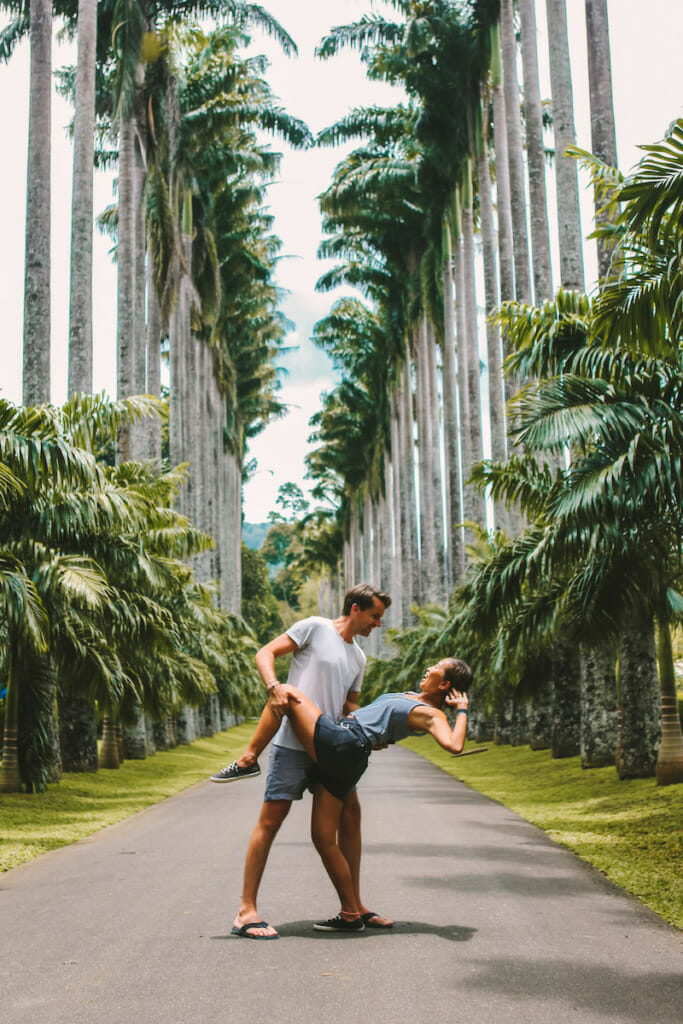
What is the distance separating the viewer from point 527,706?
83.4ft

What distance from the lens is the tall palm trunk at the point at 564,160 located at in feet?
59.2

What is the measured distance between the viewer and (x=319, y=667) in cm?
580

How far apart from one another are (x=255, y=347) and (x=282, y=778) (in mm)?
54024

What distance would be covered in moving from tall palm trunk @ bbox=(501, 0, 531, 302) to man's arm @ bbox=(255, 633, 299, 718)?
21.7 meters

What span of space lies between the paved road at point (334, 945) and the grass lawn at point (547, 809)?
1.37ft

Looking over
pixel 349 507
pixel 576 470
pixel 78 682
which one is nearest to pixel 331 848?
pixel 576 470

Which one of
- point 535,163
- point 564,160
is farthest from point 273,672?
point 535,163

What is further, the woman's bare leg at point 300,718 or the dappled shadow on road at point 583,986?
the woman's bare leg at point 300,718

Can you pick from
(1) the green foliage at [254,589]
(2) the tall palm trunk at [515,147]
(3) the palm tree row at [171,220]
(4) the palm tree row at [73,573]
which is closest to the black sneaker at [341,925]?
(4) the palm tree row at [73,573]

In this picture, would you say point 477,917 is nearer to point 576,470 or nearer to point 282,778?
point 282,778

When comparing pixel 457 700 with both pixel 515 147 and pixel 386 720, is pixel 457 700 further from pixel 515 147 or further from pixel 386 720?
pixel 515 147

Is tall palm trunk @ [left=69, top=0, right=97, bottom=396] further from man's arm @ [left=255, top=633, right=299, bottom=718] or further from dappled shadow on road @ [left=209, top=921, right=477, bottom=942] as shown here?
dappled shadow on road @ [left=209, top=921, right=477, bottom=942]

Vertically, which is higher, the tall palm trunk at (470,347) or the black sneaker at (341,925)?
the tall palm trunk at (470,347)

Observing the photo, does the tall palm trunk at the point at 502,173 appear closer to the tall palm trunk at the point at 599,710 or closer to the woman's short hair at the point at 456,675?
the tall palm trunk at the point at 599,710
